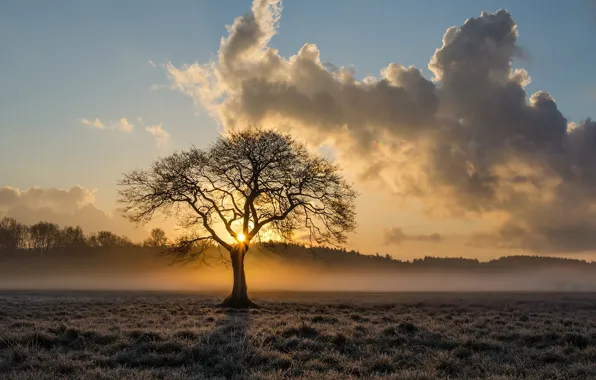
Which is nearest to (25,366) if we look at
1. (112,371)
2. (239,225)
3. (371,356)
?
(112,371)

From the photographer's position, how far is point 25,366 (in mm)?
10664

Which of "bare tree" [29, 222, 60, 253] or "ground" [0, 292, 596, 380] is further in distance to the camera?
"bare tree" [29, 222, 60, 253]

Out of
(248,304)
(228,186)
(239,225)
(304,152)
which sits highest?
(304,152)

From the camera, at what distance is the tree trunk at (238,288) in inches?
1425

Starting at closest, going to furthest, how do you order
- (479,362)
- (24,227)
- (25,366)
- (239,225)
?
(25,366), (479,362), (239,225), (24,227)

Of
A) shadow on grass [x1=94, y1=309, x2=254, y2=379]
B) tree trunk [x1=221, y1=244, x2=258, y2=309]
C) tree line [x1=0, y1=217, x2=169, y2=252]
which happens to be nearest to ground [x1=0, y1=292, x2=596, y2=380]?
shadow on grass [x1=94, y1=309, x2=254, y2=379]

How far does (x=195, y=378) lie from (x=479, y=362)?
6.95 metres

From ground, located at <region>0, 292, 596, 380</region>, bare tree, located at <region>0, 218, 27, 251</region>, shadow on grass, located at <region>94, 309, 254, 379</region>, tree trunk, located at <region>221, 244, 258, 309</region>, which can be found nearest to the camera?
ground, located at <region>0, 292, 596, 380</region>

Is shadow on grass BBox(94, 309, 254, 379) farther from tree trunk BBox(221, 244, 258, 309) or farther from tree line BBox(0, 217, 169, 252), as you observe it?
tree line BBox(0, 217, 169, 252)

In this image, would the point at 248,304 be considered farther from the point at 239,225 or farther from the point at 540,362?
the point at 540,362

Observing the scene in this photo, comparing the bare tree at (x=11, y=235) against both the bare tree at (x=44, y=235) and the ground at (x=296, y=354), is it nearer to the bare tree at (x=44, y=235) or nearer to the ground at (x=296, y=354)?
the bare tree at (x=44, y=235)

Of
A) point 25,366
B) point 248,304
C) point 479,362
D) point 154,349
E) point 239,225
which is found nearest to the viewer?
point 25,366

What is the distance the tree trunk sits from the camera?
119 feet

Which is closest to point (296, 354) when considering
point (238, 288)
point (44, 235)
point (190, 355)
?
point (190, 355)
